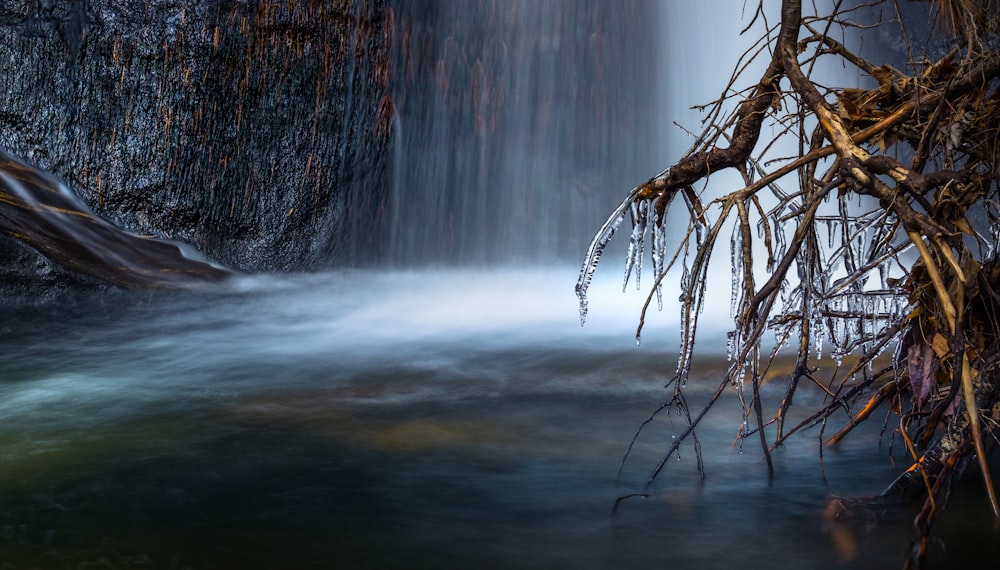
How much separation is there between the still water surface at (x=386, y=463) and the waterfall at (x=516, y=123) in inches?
138

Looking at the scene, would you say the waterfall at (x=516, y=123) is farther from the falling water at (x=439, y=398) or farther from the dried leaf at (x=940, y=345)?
the dried leaf at (x=940, y=345)

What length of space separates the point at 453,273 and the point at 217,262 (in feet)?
7.66

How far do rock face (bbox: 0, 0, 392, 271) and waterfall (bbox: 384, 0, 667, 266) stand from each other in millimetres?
532

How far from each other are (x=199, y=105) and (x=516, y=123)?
3.20 metres

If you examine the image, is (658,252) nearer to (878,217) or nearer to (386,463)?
(878,217)

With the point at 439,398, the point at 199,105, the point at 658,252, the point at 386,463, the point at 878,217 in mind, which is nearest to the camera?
the point at 658,252

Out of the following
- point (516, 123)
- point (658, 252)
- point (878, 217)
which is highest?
point (516, 123)

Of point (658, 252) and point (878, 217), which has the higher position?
point (878, 217)

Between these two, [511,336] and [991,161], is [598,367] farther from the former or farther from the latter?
[991,161]

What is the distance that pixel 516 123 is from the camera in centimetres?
1022

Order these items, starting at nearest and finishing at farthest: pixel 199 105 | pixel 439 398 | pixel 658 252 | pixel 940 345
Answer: pixel 658 252 < pixel 940 345 < pixel 439 398 < pixel 199 105

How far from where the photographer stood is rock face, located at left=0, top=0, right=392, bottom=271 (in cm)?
891

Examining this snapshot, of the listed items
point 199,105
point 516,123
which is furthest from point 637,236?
point 516,123

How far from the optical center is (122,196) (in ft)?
29.9
